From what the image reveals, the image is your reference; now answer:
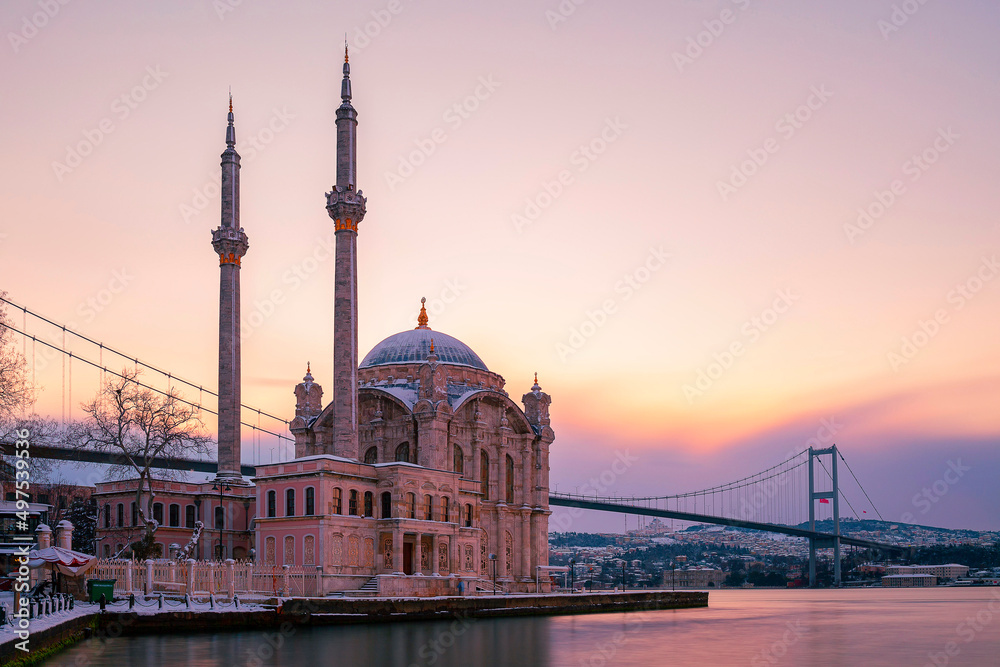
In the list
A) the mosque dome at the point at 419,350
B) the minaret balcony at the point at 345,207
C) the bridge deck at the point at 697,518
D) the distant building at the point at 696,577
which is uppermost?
the minaret balcony at the point at 345,207

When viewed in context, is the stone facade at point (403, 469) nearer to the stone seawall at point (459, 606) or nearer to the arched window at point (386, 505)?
the arched window at point (386, 505)

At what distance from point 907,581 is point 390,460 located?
11913 cm

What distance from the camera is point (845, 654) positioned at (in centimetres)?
3108

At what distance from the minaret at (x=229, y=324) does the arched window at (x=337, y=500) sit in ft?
34.7

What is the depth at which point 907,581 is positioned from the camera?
5950 inches

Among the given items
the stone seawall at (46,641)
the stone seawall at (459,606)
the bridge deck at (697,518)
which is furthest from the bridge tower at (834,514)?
the stone seawall at (46,641)

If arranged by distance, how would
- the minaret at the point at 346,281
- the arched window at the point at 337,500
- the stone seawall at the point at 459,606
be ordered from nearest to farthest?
the stone seawall at the point at 459,606 → the arched window at the point at 337,500 → the minaret at the point at 346,281

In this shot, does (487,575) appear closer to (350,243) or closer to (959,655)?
(350,243)

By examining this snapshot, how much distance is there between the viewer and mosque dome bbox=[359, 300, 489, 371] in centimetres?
6038

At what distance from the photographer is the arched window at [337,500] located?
4281cm

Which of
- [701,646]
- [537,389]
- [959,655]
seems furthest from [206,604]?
[537,389]

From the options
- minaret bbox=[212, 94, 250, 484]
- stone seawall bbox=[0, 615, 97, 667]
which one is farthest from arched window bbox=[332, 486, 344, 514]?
stone seawall bbox=[0, 615, 97, 667]

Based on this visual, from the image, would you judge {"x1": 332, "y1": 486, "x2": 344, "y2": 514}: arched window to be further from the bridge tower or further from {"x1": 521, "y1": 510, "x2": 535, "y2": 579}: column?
the bridge tower

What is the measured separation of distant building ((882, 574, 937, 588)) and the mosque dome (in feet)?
360
